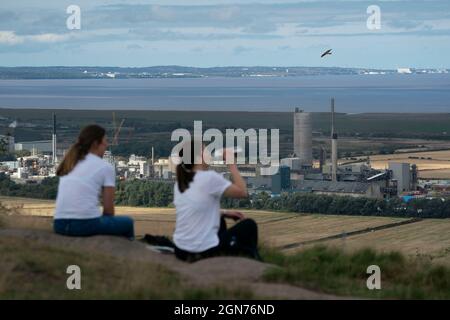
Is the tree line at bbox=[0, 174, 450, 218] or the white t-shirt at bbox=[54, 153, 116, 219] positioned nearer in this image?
the white t-shirt at bbox=[54, 153, 116, 219]

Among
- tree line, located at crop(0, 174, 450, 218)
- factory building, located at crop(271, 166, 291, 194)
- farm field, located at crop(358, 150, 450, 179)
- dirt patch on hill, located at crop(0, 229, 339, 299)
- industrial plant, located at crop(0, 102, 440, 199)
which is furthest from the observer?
farm field, located at crop(358, 150, 450, 179)

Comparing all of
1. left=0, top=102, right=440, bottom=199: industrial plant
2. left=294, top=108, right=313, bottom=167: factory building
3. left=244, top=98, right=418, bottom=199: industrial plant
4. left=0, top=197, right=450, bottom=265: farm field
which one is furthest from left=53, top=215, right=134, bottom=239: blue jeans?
left=294, top=108, right=313, bottom=167: factory building

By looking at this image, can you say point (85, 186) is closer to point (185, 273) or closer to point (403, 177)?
point (185, 273)

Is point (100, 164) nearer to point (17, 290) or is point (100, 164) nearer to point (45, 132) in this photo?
point (17, 290)

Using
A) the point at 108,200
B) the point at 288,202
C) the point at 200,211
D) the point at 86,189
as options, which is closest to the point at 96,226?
the point at 108,200

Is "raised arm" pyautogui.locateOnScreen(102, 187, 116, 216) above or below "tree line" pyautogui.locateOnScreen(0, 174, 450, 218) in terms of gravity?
above

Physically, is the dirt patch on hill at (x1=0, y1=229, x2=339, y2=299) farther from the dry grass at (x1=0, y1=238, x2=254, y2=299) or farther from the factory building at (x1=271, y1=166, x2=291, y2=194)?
the factory building at (x1=271, y1=166, x2=291, y2=194)

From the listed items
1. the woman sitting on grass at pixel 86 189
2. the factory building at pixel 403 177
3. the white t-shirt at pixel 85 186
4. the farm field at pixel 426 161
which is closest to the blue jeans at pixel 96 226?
the woman sitting on grass at pixel 86 189
